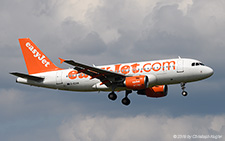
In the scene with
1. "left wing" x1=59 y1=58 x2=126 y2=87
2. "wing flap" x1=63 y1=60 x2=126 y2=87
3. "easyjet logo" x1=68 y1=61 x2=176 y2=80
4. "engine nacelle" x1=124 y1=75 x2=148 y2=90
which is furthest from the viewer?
"easyjet logo" x1=68 y1=61 x2=176 y2=80

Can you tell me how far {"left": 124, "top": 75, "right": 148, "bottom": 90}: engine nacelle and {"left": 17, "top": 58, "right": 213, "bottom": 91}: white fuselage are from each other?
84 centimetres

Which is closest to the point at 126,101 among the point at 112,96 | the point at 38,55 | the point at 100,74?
the point at 112,96

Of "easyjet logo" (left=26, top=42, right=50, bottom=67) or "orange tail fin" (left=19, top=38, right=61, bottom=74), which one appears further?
"easyjet logo" (left=26, top=42, right=50, bottom=67)

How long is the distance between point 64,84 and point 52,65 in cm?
471

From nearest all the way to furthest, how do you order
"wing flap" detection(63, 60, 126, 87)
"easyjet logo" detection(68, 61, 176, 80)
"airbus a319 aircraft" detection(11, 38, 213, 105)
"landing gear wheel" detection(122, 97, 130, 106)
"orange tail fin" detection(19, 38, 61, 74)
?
1. "wing flap" detection(63, 60, 126, 87)
2. "airbus a319 aircraft" detection(11, 38, 213, 105)
3. "easyjet logo" detection(68, 61, 176, 80)
4. "landing gear wheel" detection(122, 97, 130, 106)
5. "orange tail fin" detection(19, 38, 61, 74)

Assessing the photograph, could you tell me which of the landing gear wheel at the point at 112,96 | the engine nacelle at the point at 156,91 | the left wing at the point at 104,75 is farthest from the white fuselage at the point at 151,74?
the engine nacelle at the point at 156,91

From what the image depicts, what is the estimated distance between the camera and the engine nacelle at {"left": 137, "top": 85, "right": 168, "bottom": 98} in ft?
237

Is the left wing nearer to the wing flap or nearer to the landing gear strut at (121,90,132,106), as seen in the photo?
the wing flap

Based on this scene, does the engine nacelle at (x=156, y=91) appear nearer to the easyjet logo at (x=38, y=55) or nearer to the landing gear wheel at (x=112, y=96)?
the landing gear wheel at (x=112, y=96)

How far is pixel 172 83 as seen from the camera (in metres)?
65.8

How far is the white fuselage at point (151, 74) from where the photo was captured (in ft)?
214

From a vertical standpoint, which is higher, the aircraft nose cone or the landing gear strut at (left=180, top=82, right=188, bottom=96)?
the aircraft nose cone

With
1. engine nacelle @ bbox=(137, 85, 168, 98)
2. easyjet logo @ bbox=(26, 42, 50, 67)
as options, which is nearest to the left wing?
engine nacelle @ bbox=(137, 85, 168, 98)

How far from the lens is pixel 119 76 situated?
66.8 metres
